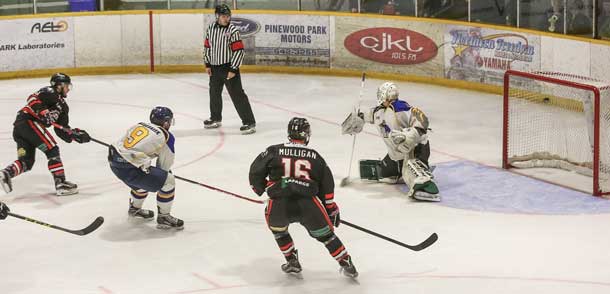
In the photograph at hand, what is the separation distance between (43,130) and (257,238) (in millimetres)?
2209

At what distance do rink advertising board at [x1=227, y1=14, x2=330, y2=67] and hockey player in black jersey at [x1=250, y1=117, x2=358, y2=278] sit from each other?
8.02 meters

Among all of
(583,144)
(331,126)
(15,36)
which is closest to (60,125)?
(331,126)

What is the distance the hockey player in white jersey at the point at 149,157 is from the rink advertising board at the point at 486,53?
5869 mm

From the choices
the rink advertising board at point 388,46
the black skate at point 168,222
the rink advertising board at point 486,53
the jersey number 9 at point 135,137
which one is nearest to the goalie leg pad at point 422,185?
the black skate at point 168,222

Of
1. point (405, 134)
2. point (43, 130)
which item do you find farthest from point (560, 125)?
point (43, 130)

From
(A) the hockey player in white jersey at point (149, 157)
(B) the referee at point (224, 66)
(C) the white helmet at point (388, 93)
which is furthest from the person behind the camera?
(B) the referee at point (224, 66)

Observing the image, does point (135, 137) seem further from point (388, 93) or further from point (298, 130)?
point (388, 93)

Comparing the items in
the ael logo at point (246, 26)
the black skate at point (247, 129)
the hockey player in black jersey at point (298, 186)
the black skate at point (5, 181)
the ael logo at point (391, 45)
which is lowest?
the black skate at point (5, 181)

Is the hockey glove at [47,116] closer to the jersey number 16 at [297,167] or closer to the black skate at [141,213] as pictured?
the black skate at [141,213]

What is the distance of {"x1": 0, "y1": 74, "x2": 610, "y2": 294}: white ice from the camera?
7539 mm

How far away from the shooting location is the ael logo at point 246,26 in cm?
1547

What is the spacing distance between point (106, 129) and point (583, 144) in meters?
4.83

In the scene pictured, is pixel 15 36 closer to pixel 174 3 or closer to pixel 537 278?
pixel 174 3

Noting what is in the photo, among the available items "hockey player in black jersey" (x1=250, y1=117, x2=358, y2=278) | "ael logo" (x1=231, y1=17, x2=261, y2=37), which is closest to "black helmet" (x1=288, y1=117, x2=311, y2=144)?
"hockey player in black jersey" (x1=250, y1=117, x2=358, y2=278)
